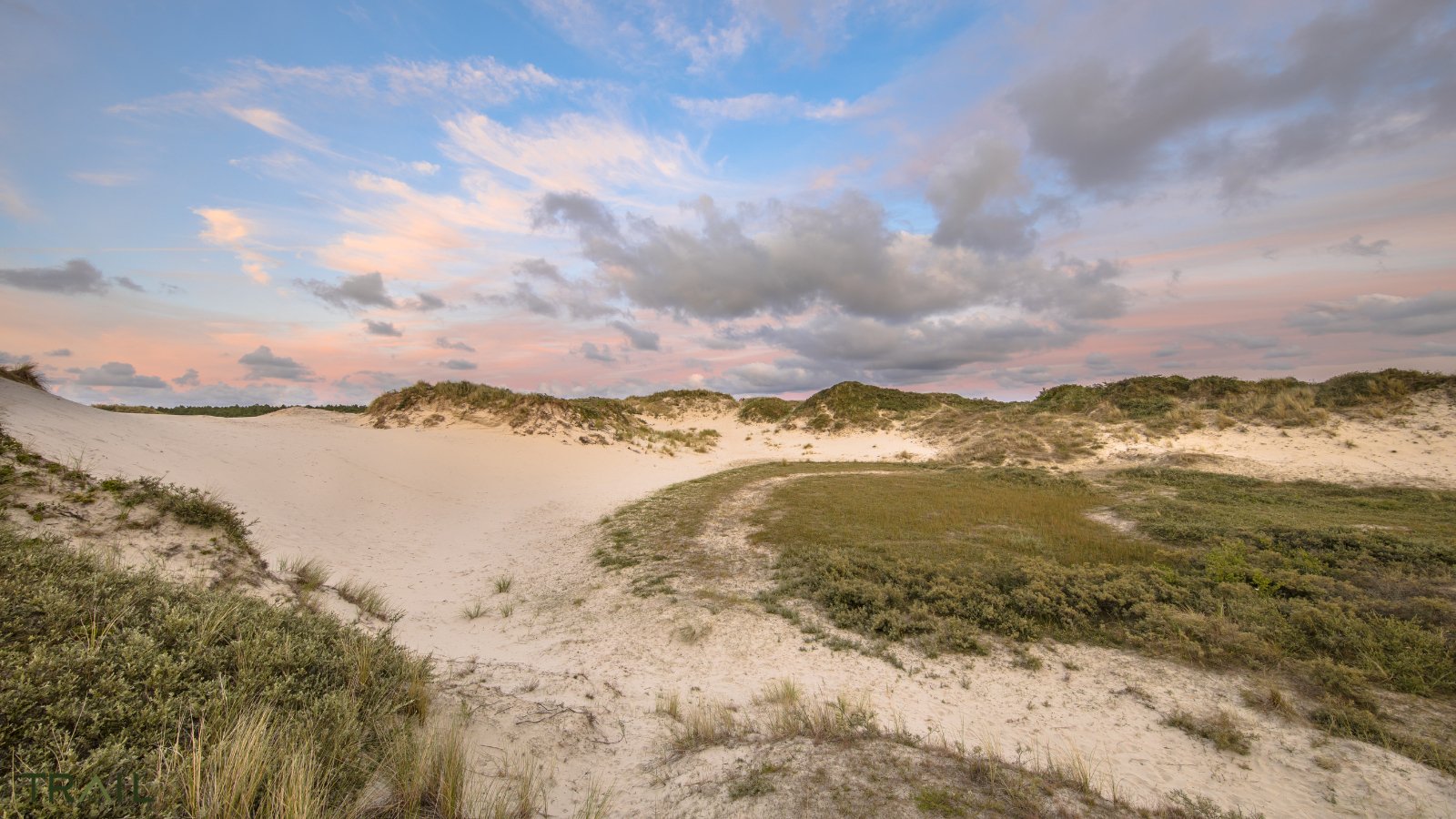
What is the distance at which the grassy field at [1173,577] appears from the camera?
536 centimetres

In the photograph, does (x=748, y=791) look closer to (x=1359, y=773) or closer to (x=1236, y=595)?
(x=1359, y=773)

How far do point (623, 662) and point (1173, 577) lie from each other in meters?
8.68

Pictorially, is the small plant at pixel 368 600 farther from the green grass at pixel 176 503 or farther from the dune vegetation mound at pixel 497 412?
the dune vegetation mound at pixel 497 412

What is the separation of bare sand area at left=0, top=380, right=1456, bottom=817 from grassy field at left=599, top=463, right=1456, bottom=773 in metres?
0.60

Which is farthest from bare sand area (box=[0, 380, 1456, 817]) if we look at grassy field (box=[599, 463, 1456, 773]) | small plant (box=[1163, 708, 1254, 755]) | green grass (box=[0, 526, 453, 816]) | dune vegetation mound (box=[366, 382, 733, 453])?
dune vegetation mound (box=[366, 382, 733, 453])

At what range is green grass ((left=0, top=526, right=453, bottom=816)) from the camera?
2613mm

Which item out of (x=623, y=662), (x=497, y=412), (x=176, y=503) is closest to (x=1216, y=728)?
(x=623, y=662)

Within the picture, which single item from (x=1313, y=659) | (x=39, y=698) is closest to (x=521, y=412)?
(x=39, y=698)

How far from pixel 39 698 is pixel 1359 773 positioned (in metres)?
9.14

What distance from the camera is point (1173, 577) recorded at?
8.12 metres

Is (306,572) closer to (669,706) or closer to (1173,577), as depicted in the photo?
(669,706)

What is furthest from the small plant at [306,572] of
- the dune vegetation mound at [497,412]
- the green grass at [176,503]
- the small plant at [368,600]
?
the dune vegetation mound at [497,412]

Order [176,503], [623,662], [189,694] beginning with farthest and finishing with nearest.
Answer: [176,503] < [623,662] < [189,694]

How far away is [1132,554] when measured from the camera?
9797 mm
